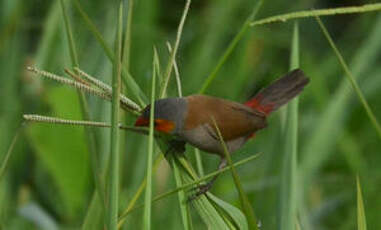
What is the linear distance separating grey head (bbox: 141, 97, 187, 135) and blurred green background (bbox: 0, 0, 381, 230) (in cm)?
45

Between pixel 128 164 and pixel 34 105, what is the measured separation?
1.58ft

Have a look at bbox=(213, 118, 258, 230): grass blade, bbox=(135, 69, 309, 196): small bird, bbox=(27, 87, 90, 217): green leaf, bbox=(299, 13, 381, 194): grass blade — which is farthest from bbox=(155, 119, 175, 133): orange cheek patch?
bbox=(27, 87, 90, 217): green leaf

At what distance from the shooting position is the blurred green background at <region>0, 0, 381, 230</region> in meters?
3.20

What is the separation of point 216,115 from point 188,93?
1.74 meters

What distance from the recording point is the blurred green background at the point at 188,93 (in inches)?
126

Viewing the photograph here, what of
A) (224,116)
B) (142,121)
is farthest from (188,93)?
(142,121)

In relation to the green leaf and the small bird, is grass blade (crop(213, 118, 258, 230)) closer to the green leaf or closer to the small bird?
the small bird

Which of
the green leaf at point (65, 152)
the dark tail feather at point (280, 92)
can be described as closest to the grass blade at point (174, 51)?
the dark tail feather at point (280, 92)

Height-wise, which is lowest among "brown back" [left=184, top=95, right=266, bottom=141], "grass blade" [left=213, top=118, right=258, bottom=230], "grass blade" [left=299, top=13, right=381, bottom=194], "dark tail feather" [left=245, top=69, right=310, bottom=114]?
"grass blade" [left=213, top=118, right=258, bottom=230]

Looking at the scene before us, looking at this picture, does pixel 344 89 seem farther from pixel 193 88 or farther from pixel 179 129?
pixel 179 129

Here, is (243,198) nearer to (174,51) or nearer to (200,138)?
(174,51)

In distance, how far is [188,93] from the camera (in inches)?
154

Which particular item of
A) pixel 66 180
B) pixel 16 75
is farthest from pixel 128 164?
pixel 16 75

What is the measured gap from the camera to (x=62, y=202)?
3.36 meters
